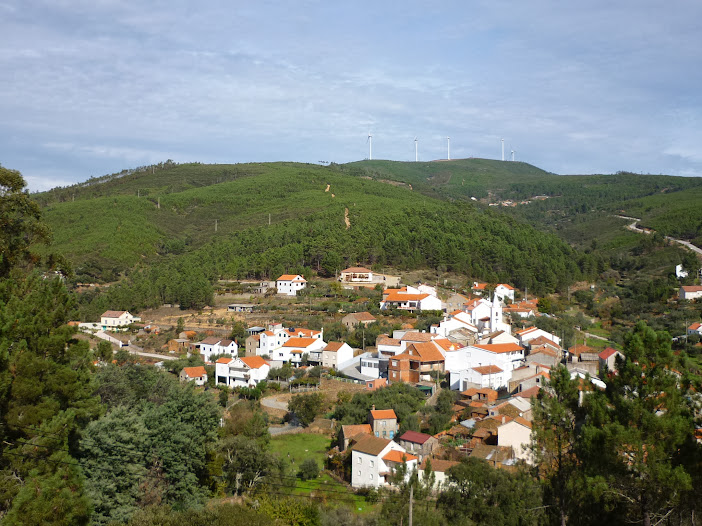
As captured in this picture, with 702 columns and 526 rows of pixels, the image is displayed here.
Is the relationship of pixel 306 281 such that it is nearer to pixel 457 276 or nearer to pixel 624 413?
pixel 457 276

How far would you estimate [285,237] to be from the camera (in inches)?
2557

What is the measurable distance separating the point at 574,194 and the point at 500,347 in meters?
131

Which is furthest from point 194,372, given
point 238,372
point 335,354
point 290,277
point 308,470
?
point 290,277

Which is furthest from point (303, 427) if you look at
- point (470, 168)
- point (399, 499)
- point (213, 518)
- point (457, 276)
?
point (470, 168)

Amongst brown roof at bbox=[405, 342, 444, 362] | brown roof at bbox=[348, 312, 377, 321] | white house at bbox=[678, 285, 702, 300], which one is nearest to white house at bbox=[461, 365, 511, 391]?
brown roof at bbox=[405, 342, 444, 362]

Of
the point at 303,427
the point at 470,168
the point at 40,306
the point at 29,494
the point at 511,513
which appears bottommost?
the point at 303,427

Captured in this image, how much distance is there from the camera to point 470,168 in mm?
197875

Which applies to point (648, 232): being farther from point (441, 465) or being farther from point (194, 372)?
point (441, 465)

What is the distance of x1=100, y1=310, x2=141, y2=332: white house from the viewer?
44406mm

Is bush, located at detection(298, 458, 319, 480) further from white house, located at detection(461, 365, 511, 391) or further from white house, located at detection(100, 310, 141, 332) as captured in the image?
white house, located at detection(100, 310, 141, 332)

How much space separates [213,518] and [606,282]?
59.0 meters

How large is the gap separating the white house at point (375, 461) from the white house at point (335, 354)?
1278 cm

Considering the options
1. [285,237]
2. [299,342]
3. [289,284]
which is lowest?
[299,342]

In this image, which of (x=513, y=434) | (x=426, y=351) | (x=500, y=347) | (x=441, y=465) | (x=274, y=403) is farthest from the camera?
(x=426, y=351)
